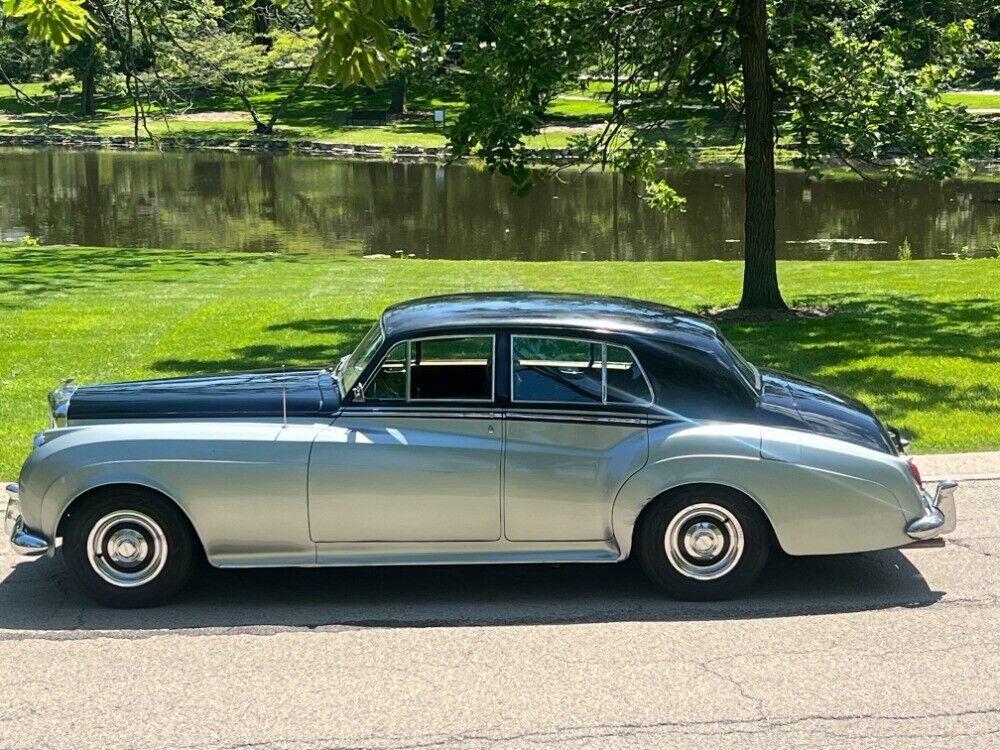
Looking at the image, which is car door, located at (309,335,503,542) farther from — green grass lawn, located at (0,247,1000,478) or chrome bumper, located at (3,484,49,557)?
green grass lawn, located at (0,247,1000,478)

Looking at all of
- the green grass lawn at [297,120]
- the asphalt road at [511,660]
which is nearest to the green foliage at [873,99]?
the asphalt road at [511,660]

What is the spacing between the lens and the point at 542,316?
266 inches

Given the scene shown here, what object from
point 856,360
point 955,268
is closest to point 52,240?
point 955,268

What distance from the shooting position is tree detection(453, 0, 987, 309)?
15727mm

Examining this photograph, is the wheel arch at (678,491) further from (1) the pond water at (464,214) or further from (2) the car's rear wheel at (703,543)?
(1) the pond water at (464,214)

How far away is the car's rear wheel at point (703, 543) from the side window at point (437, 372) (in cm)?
104

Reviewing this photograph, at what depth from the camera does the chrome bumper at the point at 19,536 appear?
627 cm

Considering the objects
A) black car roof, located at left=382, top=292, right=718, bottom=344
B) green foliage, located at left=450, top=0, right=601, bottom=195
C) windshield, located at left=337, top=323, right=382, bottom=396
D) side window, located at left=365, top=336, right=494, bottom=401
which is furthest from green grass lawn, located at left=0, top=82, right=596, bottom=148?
side window, located at left=365, top=336, right=494, bottom=401

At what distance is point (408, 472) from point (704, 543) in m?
1.47

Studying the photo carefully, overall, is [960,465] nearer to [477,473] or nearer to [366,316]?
[477,473]

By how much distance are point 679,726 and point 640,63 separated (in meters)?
14.1

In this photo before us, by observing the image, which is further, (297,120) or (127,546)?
(297,120)

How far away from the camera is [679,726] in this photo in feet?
16.7

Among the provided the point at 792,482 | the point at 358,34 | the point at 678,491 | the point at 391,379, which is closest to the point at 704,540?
the point at 678,491
